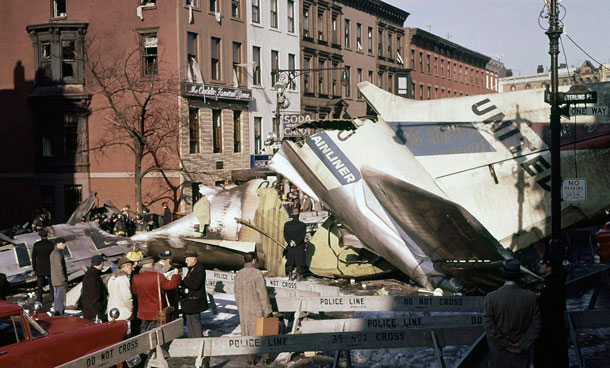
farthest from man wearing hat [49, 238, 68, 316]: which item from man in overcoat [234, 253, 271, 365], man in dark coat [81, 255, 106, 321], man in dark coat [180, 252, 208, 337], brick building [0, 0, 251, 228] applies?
brick building [0, 0, 251, 228]

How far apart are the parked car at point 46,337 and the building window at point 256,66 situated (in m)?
32.6

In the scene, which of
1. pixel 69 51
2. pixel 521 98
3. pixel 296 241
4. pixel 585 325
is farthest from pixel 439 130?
pixel 69 51

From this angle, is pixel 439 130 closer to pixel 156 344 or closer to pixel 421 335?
pixel 421 335

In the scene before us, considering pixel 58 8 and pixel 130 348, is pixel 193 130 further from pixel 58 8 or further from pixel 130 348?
pixel 130 348

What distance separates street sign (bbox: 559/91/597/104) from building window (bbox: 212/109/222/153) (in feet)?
85.7

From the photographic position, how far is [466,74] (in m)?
80.5

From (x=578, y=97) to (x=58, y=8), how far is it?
30.9m

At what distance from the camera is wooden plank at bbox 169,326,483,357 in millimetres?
8227

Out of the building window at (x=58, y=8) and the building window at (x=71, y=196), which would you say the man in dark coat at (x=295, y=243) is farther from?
the building window at (x=58, y=8)

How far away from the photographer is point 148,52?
1388 inches

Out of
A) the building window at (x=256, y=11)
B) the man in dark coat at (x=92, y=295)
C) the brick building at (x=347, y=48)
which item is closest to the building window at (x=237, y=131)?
the brick building at (x=347, y=48)

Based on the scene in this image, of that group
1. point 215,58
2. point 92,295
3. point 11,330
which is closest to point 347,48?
point 215,58

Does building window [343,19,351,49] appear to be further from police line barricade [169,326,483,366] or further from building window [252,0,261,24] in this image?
police line barricade [169,326,483,366]

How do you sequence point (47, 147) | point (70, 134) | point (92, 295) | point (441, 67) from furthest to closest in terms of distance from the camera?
point (441, 67), point (47, 147), point (70, 134), point (92, 295)
